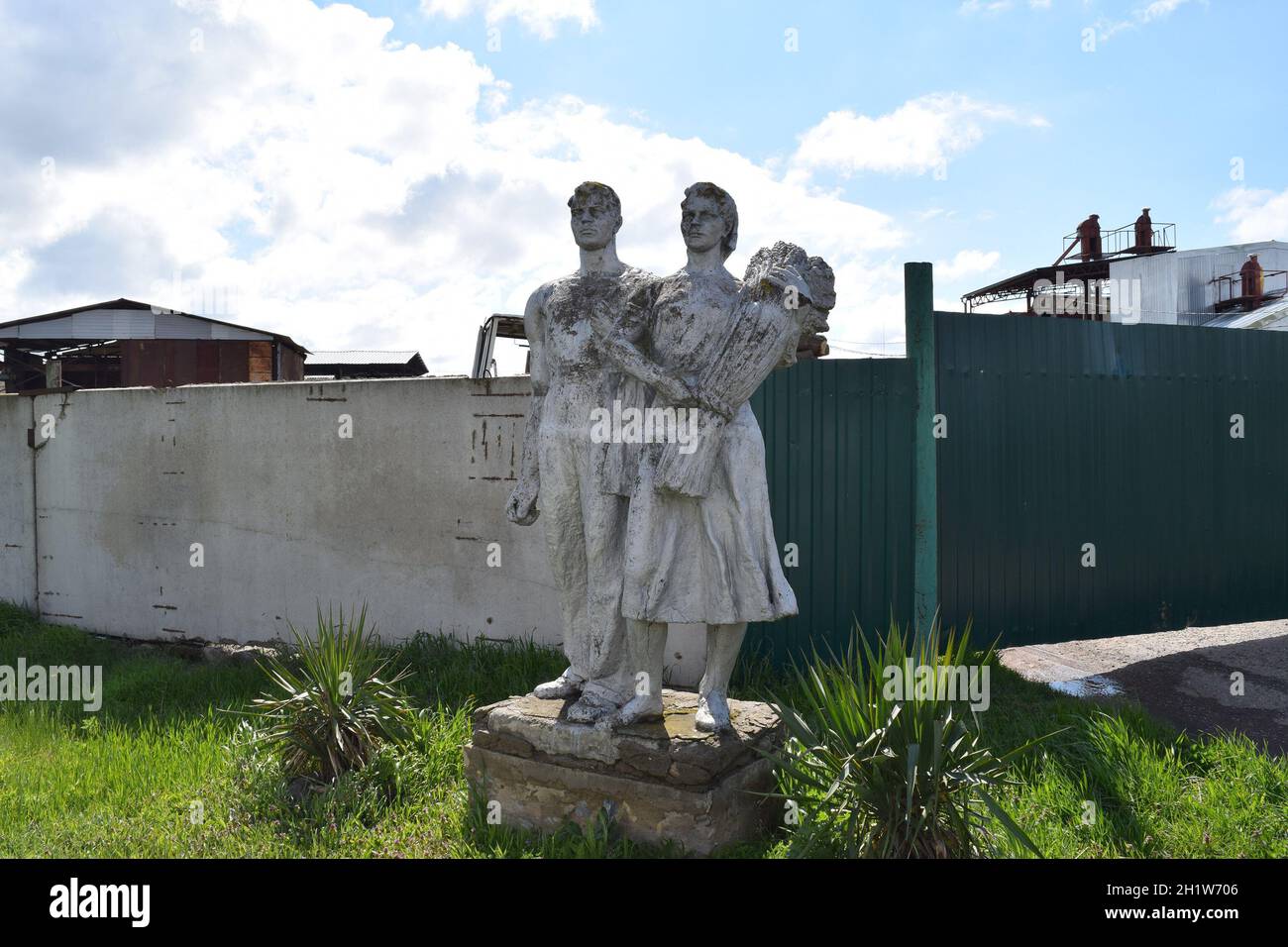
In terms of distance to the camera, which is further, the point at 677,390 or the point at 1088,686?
the point at 1088,686

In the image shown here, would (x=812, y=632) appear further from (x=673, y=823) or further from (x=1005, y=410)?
(x=673, y=823)

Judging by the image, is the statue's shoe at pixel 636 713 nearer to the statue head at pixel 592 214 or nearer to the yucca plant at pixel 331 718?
the yucca plant at pixel 331 718

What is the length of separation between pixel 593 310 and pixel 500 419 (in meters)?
2.64

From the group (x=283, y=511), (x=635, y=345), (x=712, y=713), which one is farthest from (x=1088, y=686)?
(x=283, y=511)

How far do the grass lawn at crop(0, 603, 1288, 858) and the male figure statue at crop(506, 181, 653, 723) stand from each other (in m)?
0.75

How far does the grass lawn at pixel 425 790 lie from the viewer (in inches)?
149

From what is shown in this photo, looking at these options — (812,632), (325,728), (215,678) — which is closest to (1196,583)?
(812,632)

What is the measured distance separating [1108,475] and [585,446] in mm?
4021

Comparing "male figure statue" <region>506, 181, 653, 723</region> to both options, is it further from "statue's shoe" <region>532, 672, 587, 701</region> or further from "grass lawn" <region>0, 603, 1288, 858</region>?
"grass lawn" <region>0, 603, 1288, 858</region>

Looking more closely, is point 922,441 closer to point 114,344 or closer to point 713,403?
point 713,403

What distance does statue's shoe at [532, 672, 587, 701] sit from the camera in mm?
Result: 4039

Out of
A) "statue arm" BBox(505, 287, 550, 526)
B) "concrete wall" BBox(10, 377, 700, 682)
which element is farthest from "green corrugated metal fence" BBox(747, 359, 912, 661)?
"statue arm" BBox(505, 287, 550, 526)

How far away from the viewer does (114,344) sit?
53.0ft

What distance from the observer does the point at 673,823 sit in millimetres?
3480
